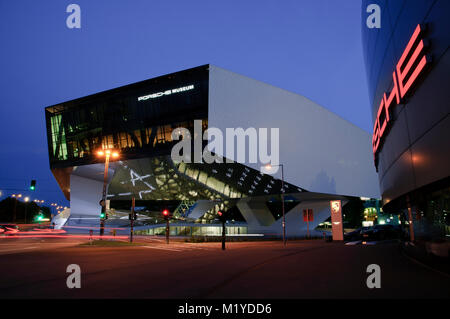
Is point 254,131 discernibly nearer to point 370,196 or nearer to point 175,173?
point 175,173

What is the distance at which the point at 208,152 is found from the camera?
125 ft

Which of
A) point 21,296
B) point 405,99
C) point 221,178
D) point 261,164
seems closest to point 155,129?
point 221,178

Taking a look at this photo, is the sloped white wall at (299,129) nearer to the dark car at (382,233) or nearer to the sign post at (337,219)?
the dark car at (382,233)

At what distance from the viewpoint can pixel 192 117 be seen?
132 ft

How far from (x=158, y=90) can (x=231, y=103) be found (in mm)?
9844

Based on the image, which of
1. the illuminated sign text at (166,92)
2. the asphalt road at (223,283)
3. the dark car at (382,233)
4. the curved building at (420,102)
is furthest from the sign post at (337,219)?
the illuminated sign text at (166,92)

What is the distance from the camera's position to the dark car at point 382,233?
32906mm

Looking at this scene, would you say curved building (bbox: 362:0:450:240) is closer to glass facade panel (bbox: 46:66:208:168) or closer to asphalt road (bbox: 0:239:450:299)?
asphalt road (bbox: 0:239:450:299)

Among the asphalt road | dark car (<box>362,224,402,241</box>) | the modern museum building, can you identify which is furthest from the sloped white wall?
the asphalt road

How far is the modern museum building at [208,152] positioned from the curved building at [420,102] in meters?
20.1

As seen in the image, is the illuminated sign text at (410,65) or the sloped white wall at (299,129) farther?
the sloped white wall at (299,129)

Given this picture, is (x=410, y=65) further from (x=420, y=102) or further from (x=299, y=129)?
(x=299, y=129)

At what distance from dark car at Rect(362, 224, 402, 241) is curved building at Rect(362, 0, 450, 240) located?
18420 millimetres
